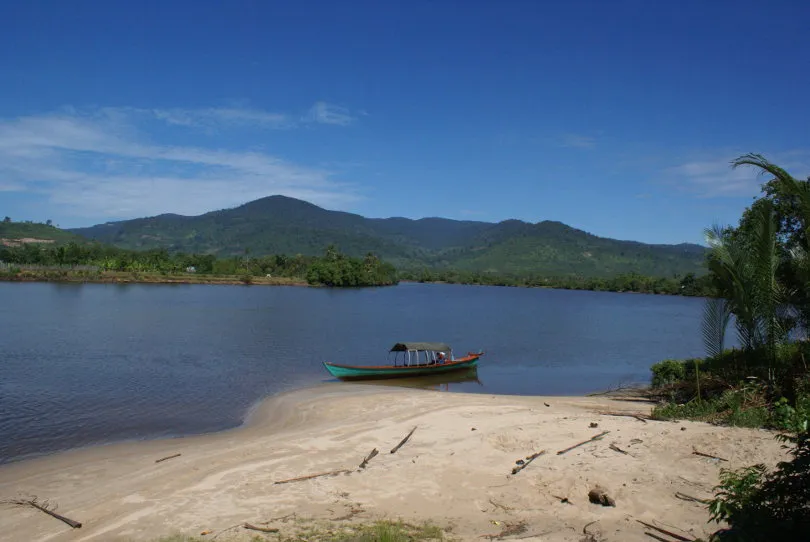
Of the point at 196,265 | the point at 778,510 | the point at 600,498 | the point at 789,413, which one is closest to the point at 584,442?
the point at 600,498

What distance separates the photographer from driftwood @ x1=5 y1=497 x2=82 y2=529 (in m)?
10.1

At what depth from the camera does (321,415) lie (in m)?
20.8

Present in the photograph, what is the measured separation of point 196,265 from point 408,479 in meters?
165

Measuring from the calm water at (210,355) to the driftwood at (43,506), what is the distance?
4901mm

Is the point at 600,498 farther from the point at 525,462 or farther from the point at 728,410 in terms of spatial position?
the point at 728,410

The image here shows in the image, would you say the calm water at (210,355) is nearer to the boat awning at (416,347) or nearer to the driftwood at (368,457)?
the boat awning at (416,347)

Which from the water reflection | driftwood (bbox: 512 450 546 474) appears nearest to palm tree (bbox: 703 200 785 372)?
driftwood (bbox: 512 450 546 474)

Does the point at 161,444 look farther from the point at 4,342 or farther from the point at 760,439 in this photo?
the point at 4,342

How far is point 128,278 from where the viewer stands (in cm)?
12062

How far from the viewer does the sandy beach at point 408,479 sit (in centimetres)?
938

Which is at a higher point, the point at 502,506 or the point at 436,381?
the point at 502,506

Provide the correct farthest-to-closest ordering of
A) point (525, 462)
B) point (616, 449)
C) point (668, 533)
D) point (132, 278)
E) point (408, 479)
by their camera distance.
→ point (132, 278)
point (616, 449)
point (525, 462)
point (408, 479)
point (668, 533)

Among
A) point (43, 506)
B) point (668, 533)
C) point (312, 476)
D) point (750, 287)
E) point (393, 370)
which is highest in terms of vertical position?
point (750, 287)

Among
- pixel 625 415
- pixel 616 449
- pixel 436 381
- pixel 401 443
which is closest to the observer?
pixel 616 449
